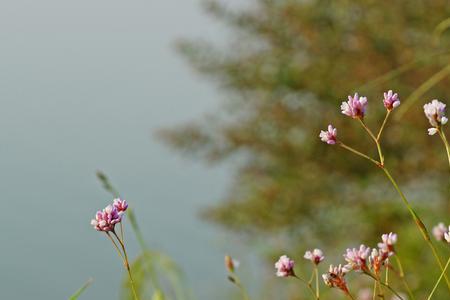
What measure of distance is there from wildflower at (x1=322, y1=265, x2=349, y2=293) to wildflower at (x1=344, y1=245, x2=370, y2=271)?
1cm

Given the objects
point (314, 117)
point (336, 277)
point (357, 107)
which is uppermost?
point (314, 117)

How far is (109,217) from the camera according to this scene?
3.86 feet

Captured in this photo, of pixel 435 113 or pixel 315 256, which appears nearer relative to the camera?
pixel 435 113

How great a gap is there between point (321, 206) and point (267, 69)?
5.29 feet

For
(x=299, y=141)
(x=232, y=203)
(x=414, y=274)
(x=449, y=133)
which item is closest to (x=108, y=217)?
(x=414, y=274)

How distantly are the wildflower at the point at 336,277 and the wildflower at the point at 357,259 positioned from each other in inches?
0.5

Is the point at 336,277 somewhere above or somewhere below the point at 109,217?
below

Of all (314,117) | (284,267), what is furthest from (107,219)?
(314,117)

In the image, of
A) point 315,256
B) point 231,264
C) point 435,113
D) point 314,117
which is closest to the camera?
point 435,113

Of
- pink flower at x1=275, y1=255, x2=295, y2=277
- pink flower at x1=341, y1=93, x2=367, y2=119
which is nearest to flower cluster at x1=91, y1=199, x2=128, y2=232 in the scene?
pink flower at x1=275, y1=255, x2=295, y2=277

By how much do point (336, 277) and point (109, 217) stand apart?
33cm

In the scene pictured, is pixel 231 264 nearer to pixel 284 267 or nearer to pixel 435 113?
pixel 284 267

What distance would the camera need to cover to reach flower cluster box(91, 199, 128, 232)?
1168 millimetres

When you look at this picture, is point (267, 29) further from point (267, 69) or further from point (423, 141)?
point (423, 141)
